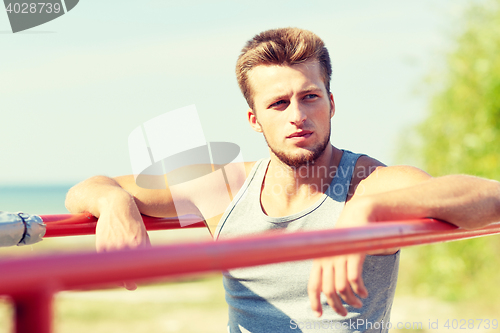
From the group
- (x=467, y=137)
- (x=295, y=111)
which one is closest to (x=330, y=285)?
(x=295, y=111)

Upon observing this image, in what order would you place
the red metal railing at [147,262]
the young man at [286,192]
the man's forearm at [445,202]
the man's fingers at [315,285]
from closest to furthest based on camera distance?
the red metal railing at [147,262]
the man's fingers at [315,285]
the man's forearm at [445,202]
the young man at [286,192]

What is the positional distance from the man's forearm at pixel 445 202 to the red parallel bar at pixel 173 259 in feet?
1.15

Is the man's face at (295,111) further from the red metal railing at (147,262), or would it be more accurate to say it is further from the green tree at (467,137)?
the green tree at (467,137)

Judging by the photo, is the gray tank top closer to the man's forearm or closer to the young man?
the young man

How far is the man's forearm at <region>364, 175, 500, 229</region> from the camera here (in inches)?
48.1

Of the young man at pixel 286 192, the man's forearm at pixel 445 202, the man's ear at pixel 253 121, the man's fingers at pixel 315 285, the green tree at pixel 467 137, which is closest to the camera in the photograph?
the man's fingers at pixel 315 285

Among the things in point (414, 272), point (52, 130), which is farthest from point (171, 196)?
point (52, 130)

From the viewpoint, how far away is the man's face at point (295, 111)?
1929 mm

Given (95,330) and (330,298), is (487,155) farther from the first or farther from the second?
(95,330)

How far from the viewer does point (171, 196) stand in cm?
218

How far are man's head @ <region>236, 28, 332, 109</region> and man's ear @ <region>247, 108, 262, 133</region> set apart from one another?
4cm

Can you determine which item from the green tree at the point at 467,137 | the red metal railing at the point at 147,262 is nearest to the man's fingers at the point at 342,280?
the red metal railing at the point at 147,262

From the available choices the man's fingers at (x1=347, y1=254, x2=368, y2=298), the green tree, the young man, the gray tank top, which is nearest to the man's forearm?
the young man

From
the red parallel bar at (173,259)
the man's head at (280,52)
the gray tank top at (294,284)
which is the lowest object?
the gray tank top at (294,284)
